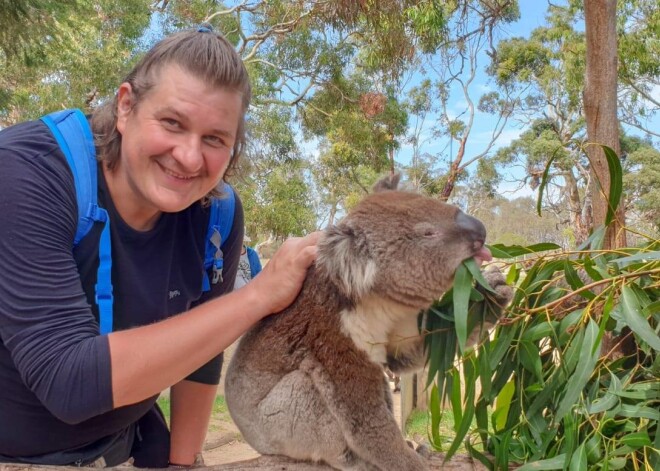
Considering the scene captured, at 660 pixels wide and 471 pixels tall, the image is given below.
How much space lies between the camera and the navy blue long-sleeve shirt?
1.20 metres

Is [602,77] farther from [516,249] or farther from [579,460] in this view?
[579,460]

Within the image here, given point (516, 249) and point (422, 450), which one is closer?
point (516, 249)

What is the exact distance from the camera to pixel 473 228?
1649 millimetres

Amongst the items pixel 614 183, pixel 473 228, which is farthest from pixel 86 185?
pixel 614 183

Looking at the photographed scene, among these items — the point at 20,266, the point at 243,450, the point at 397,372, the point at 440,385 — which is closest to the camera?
the point at 20,266

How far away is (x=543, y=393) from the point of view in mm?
1395

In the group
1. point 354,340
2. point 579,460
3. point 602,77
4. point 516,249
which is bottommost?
point 579,460

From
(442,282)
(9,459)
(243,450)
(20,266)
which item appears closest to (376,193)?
(442,282)

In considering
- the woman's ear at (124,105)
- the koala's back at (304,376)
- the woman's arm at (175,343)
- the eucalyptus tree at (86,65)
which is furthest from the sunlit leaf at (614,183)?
the eucalyptus tree at (86,65)

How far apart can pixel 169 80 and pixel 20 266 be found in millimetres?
553

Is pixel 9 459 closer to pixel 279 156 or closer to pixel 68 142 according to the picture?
pixel 68 142

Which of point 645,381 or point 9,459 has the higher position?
point 645,381

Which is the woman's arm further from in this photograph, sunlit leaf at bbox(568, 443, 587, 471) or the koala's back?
sunlit leaf at bbox(568, 443, 587, 471)

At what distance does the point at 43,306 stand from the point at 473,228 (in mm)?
1100
